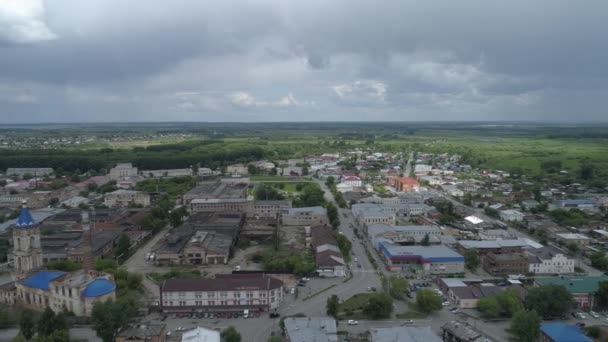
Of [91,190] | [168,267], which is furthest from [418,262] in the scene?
[91,190]

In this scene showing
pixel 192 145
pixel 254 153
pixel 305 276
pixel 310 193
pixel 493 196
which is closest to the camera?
pixel 305 276

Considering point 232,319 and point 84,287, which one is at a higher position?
point 84,287

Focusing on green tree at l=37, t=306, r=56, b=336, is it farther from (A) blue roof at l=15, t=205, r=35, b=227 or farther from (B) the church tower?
(A) blue roof at l=15, t=205, r=35, b=227

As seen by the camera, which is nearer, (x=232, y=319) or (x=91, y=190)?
(x=232, y=319)

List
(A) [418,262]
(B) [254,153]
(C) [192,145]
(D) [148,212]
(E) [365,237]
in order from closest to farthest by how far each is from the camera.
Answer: (A) [418,262]
(E) [365,237]
(D) [148,212]
(B) [254,153]
(C) [192,145]

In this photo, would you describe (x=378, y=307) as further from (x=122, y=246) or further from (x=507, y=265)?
(x=122, y=246)

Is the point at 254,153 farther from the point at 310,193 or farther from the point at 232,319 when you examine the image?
the point at 232,319

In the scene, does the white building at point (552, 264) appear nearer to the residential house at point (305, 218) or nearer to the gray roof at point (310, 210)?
the residential house at point (305, 218)

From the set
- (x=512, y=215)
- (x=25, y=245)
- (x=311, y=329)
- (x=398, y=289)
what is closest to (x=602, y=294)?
(x=398, y=289)
